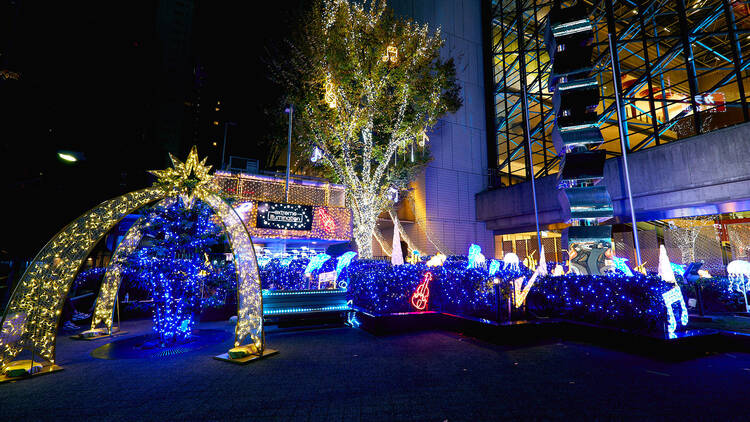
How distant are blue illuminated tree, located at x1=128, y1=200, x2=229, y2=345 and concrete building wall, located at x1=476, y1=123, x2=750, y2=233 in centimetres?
1537

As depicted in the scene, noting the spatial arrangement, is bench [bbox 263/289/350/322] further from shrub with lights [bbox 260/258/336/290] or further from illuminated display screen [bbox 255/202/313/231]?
illuminated display screen [bbox 255/202/313/231]

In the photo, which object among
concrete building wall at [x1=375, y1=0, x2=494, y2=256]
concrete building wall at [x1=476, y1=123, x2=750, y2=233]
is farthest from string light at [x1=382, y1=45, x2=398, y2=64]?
concrete building wall at [x1=476, y1=123, x2=750, y2=233]

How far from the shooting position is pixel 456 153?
19.0m

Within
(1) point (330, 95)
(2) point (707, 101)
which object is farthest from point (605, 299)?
(2) point (707, 101)

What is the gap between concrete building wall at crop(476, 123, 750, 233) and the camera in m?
10.6

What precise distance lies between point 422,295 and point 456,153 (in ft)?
42.2

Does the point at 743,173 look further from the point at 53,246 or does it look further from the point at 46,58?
the point at 46,58

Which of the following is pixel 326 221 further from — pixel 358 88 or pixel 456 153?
pixel 456 153

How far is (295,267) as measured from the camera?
11.4 metres

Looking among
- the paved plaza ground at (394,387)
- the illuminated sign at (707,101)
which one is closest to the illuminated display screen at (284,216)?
the paved plaza ground at (394,387)

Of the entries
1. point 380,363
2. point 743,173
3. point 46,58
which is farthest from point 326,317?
point 743,173

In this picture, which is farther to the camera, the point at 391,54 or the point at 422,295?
the point at 391,54

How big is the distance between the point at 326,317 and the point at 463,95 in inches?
660

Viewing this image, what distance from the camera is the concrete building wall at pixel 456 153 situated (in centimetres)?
1784
